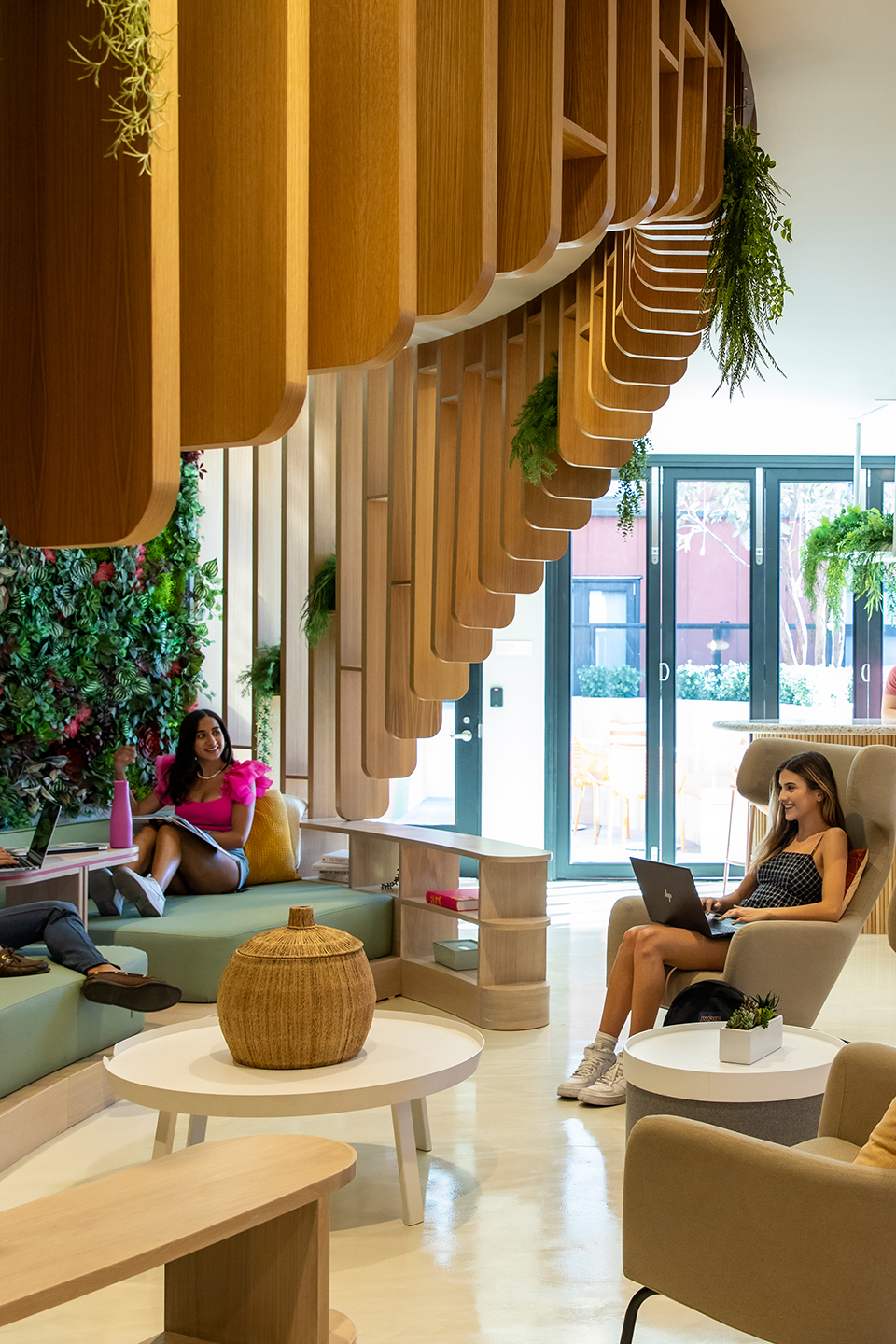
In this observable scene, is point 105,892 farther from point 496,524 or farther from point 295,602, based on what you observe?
point 496,524

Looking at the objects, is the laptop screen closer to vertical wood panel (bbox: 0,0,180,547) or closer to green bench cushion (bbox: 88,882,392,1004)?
green bench cushion (bbox: 88,882,392,1004)

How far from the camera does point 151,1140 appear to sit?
3520mm

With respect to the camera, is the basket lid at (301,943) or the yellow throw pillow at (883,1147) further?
the basket lid at (301,943)

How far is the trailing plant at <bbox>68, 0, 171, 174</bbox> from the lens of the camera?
1091 mm

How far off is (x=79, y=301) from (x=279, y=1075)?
2061mm

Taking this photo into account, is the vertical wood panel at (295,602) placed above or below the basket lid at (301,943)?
above

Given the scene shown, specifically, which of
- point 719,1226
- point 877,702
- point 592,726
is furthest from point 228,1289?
point 877,702

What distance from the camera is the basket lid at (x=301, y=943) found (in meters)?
2.79

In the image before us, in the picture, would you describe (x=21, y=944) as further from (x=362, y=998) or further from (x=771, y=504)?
(x=771, y=504)

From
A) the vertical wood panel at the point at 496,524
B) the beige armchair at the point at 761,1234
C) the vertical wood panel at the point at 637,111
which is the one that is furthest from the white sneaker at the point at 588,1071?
the vertical wood panel at the point at 637,111

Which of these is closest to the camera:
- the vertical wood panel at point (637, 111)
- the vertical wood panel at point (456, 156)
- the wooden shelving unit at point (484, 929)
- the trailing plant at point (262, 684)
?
the vertical wood panel at point (456, 156)

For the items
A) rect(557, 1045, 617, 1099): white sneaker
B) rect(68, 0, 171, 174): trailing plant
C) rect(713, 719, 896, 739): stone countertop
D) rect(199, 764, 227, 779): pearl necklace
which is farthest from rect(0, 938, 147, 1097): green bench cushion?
rect(713, 719, 896, 739): stone countertop

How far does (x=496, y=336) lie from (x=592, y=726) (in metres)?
3.80

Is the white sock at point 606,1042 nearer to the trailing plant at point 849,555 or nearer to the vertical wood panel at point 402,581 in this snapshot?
the vertical wood panel at point 402,581
